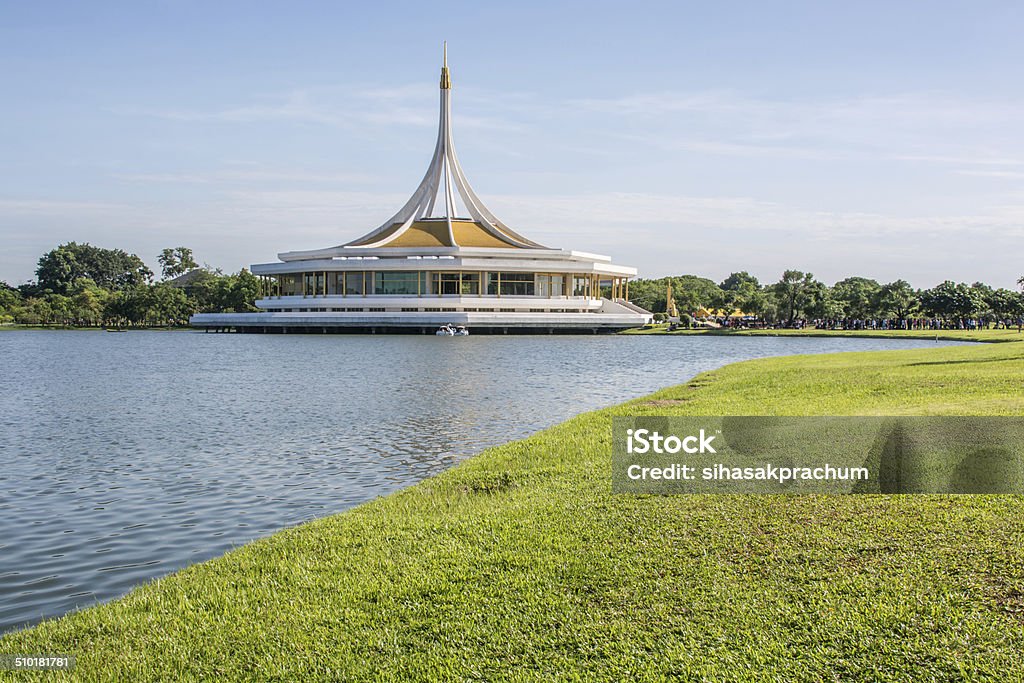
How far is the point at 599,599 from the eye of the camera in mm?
5672

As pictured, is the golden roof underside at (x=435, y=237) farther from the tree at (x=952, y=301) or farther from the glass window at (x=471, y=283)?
the tree at (x=952, y=301)

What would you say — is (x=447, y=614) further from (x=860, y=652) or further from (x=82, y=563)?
(x=82, y=563)

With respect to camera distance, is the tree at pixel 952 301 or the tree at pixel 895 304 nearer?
the tree at pixel 952 301

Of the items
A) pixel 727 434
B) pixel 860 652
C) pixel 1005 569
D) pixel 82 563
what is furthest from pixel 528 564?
pixel 727 434

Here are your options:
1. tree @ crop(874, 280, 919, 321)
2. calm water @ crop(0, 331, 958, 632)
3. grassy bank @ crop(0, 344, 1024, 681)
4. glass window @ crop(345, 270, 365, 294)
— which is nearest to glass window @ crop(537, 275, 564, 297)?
Result: glass window @ crop(345, 270, 365, 294)

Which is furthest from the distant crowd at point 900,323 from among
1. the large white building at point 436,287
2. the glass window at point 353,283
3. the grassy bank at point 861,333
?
the glass window at point 353,283

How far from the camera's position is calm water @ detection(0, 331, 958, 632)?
28.2 ft

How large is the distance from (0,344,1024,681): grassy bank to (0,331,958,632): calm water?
157 centimetres

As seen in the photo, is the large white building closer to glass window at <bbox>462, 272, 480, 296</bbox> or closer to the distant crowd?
glass window at <bbox>462, 272, 480, 296</bbox>

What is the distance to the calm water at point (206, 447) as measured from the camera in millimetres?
8602

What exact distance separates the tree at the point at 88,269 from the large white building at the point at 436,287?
51.0 m

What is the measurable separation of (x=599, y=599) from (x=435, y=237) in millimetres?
85627

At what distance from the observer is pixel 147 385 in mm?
26641

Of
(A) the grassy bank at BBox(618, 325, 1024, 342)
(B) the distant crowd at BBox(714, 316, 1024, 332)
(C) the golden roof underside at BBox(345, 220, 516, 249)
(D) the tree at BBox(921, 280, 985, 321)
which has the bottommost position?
(A) the grassy bank at BBox(618, 325, 1024, 342)
